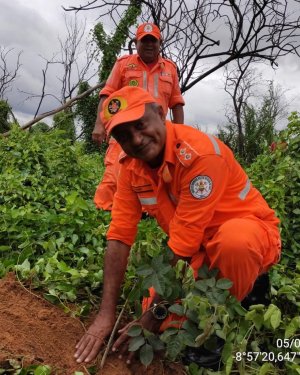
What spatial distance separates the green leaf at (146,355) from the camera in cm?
176

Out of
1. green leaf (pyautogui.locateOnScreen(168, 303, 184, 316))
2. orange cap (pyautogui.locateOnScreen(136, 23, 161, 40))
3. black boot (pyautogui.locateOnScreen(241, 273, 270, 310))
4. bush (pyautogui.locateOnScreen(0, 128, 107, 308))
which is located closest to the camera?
green leaf (pyautogui.locateOnScreen(168, 303, 184, 316))

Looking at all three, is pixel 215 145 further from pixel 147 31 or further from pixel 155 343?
pixel 147 31

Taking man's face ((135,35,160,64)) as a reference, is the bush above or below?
below

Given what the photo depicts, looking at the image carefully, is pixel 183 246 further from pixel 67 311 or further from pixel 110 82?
pixel 110 82

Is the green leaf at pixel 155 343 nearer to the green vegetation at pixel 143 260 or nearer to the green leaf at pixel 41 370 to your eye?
Result: the green vegetation at pixel 143 260

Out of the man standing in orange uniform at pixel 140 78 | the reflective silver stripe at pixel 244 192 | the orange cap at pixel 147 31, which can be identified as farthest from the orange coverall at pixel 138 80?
the reflective silver stripe at pixel 244 192

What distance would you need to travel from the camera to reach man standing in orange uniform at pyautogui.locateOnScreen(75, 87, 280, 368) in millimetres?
1857

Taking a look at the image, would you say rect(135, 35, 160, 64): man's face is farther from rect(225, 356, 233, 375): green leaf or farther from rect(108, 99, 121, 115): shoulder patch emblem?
rect(225, 356, 233, 375): green leaf

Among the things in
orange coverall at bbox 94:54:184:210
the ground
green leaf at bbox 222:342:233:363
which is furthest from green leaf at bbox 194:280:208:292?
orange coverall at bbox 94:54:184:210

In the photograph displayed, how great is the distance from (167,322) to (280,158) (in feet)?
8.03

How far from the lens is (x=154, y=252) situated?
7.29 ft

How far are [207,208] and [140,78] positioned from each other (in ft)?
7.96

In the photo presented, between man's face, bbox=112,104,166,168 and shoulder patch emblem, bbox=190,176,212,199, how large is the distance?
0.67 ft

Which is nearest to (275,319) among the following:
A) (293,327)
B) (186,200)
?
(293,327)
